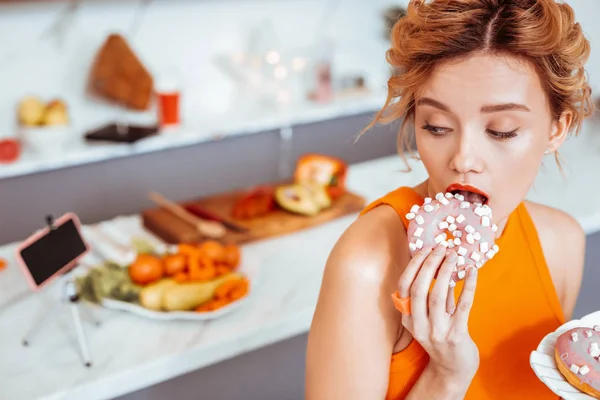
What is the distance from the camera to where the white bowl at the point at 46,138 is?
257 centimetres

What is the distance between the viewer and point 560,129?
98 cm

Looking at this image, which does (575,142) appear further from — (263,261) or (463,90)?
(463,90)

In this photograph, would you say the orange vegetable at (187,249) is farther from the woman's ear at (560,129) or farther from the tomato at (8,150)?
the tomato at (8,150)

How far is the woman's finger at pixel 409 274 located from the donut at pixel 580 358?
0.22m

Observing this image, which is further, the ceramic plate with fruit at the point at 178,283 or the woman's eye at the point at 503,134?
the ceramic plate with fruit at the point at 178,283

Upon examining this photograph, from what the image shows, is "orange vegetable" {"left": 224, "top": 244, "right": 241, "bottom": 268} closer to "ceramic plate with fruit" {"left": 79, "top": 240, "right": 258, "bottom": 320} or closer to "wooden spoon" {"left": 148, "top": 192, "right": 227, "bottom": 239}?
"ceramic plate with fruit" {"left": 79, "top": 240, "right": 258, "bottom": 320}

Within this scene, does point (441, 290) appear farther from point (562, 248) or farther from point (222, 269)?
point (222, 269)

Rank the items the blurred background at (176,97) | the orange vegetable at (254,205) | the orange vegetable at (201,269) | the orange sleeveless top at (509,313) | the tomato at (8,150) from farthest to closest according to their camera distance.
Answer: the blurred background at (176,97)
the tomato at (8,150)
the orange vegetable at (254,205)
the orange vegetable at (201,269)
the orange sleeveless top at (509,313)

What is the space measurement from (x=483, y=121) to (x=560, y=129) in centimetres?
17

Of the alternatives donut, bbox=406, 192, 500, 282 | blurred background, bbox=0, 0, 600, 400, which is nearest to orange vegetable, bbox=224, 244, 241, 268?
donut, bbox=406, 192, 500, 282

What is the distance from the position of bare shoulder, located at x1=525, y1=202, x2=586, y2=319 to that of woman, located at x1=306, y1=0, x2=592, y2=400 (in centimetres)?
18

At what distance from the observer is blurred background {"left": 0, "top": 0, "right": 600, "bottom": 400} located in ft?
8.60

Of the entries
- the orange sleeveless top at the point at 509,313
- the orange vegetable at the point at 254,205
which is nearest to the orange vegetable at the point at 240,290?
the orange vegetable at the point at 254,205

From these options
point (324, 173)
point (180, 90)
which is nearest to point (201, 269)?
point (324, 173)
